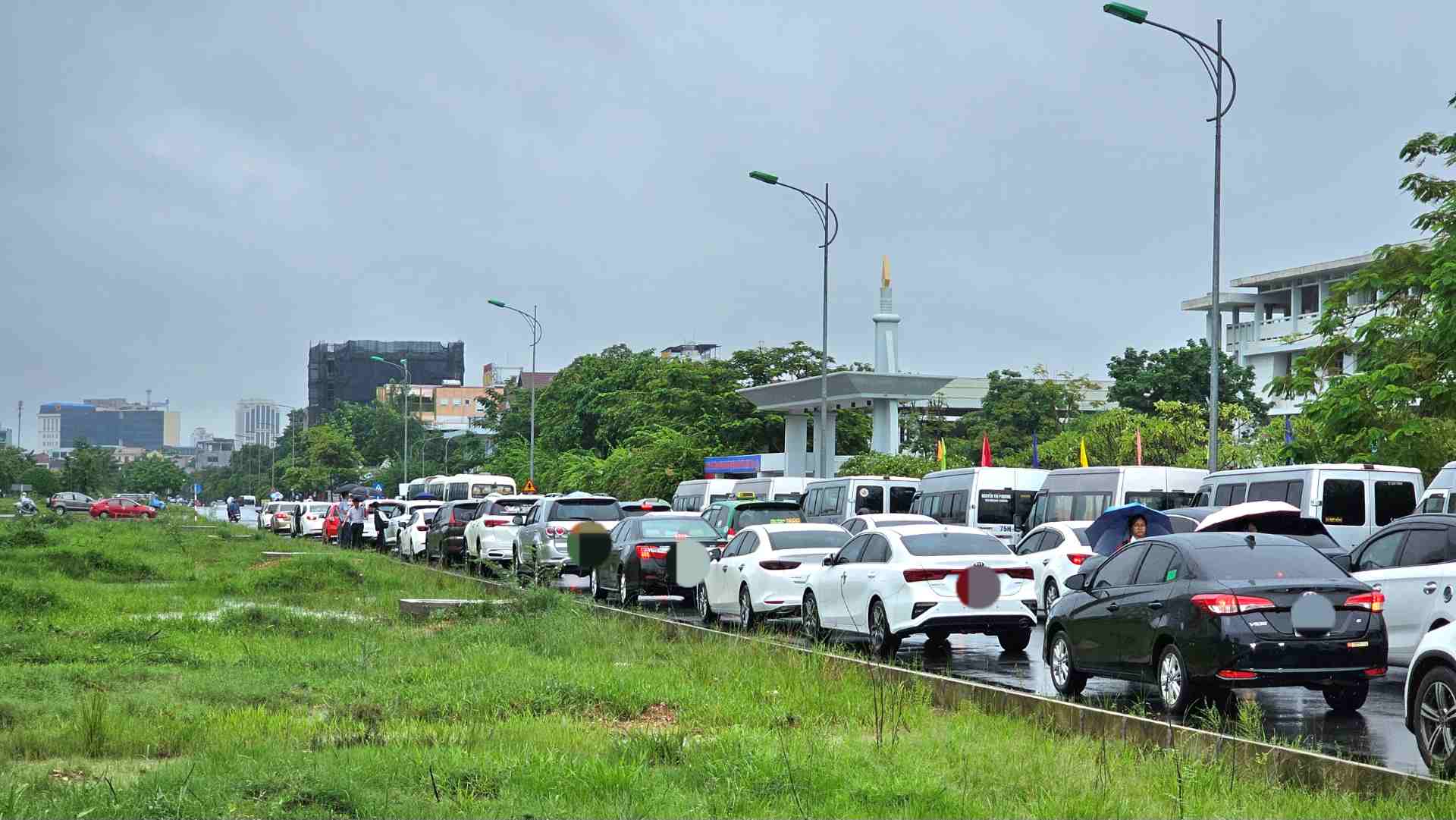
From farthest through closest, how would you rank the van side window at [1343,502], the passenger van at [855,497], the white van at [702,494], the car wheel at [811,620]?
the white van at [702,494], the passenger van at [855,497], the van side window at [1343,502], the car wheel at [811,620]

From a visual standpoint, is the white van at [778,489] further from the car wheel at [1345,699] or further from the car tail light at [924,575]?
the car wheel at [1345,699]

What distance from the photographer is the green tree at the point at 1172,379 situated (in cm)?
7112

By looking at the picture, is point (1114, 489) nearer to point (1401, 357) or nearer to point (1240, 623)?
point (1401, 357)

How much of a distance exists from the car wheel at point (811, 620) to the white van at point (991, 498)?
13220mm

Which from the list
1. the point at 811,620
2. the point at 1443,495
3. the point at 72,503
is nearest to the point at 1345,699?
the point at 1443,495

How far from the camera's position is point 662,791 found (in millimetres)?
8969

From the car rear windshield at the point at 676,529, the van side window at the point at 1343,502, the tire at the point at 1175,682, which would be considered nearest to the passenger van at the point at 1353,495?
the van side window at the point at 1343,502

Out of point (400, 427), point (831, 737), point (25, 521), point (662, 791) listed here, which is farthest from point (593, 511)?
point (400, 427)

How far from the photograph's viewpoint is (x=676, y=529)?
26500 mm

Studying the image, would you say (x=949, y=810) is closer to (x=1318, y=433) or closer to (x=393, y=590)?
(x=393, y=590)

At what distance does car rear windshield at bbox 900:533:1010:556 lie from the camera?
18.3 m

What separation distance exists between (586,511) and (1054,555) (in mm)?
10745

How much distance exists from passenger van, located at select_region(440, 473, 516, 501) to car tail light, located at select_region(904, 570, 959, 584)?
35720 millimetres

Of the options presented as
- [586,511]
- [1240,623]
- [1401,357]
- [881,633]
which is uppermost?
[1401,357]
